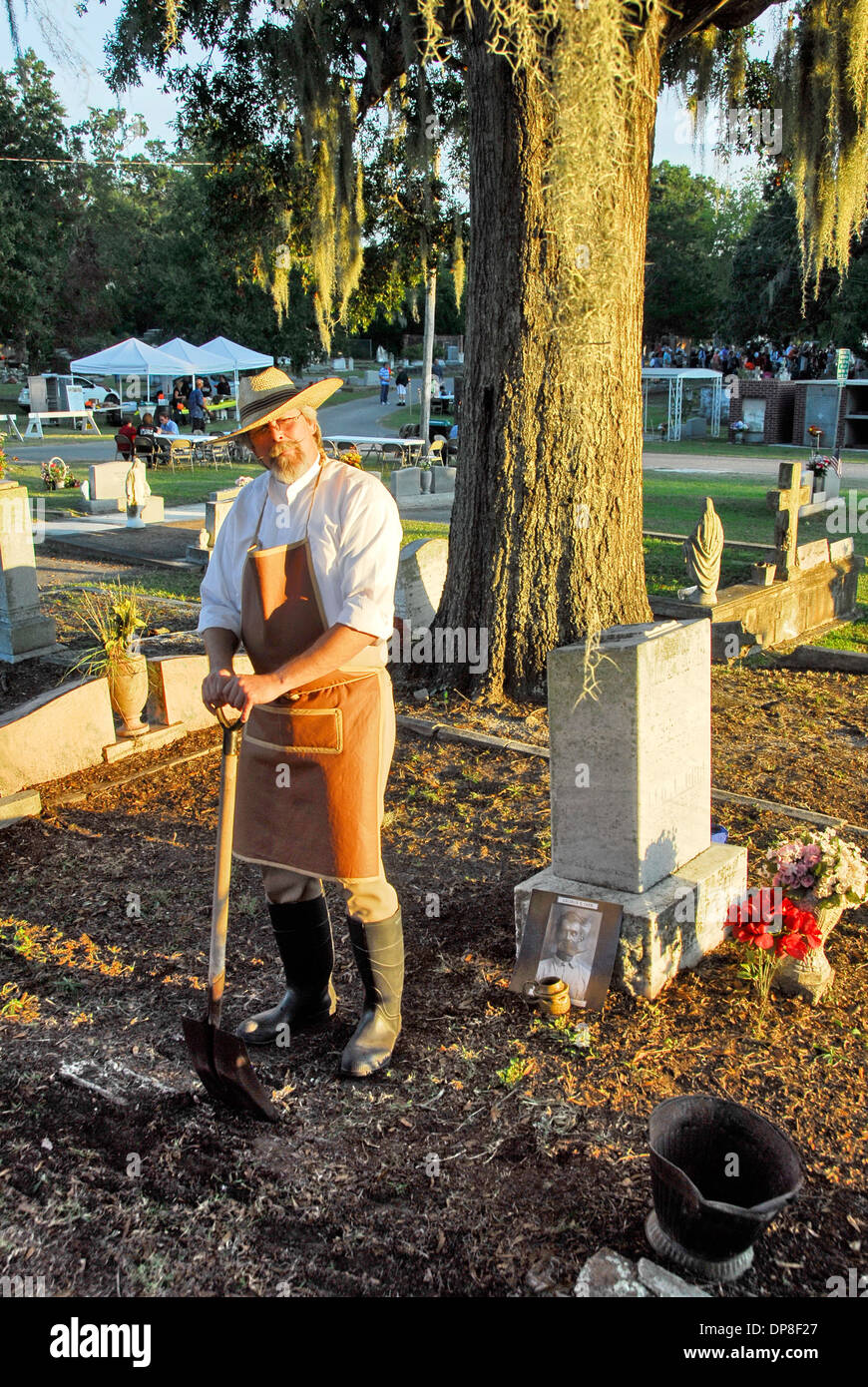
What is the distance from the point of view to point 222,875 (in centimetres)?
334

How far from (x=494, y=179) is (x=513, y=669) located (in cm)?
295

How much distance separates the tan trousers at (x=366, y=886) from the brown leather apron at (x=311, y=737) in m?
0.03

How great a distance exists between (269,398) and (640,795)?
1862mm

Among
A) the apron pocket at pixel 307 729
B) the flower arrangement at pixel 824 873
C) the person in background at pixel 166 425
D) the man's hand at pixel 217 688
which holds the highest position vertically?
the person in background at pixel 166 425

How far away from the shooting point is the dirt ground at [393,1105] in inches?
108

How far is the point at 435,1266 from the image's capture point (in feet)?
8.84

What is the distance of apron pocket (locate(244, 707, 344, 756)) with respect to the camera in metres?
3.35

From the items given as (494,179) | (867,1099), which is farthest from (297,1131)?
(494,179)

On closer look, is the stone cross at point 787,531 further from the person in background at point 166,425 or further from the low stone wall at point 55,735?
the person in background at point 166,425

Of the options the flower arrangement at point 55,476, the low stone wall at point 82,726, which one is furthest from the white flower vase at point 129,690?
the flower arrangement at point 55,476

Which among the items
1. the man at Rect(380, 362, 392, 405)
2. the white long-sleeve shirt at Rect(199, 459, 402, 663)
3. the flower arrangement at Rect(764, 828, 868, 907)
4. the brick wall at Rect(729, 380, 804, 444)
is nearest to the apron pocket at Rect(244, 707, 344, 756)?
the white long-sleeve shirt at Rect(199, 459, 402, 663)

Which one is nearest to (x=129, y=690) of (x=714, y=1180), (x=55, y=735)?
(x=55, y=735)

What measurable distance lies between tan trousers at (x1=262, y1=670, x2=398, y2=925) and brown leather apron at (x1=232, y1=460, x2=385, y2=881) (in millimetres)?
27
